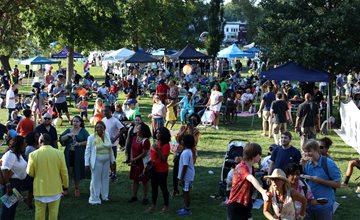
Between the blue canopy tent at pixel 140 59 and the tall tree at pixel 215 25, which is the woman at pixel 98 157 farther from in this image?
the tall tree at pixel 215 25

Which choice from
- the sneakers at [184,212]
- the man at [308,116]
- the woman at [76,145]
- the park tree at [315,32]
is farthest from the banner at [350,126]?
the woman at [76,145]

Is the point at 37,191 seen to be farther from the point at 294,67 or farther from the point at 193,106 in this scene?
the point at 294,67

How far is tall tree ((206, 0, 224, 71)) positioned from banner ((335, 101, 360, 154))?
21.3 meters

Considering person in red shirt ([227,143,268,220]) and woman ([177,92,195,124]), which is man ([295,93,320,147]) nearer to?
woman ([177,92,195,124])

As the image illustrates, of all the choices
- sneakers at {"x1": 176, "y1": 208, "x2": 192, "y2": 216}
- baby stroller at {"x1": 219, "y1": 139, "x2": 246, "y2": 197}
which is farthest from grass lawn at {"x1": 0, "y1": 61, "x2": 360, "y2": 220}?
baby stroller at {"x1": 219, "y1": 139, "x2": 246, "y2": 197}

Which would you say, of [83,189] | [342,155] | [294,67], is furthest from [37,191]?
[294,67]

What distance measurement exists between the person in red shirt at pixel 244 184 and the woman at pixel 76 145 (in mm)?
4428

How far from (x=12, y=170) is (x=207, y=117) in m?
10.4

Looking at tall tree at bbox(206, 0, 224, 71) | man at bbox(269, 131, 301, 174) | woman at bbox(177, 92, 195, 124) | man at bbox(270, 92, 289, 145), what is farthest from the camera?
tall tree at bbox(206, 0, 224, 71)

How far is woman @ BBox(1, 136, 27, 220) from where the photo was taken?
24.3 feet

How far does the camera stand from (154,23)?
41.6m

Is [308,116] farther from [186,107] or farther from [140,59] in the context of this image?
[140,59]

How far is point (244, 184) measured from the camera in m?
5.95

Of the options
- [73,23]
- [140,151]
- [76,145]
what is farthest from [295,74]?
[73,23]
